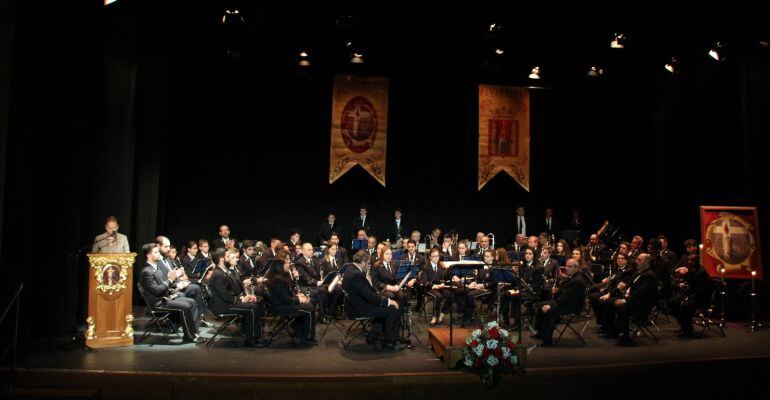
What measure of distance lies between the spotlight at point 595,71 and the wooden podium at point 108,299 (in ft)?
38.0

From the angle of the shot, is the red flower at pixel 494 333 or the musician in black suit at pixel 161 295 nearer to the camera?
the red flower at pixel 494 333

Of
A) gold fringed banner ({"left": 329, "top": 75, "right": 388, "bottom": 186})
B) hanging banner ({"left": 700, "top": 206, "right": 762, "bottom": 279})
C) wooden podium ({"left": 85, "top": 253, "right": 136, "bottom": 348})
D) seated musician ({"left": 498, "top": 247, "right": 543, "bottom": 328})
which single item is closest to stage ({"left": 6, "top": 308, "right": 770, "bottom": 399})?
wooden podium ({"left": 85, "top": 253, "right": 136, "bottom": 348})

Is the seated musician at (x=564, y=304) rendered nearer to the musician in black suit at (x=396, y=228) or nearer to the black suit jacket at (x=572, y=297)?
the black suit jacket at (x=572, y=297)

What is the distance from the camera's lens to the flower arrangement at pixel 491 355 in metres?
6.76

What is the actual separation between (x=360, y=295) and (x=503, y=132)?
30.6ft

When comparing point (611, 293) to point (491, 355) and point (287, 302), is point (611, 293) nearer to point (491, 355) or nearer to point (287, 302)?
point (491, 355)

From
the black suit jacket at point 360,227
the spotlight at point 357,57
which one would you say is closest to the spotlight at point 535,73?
the spotlight at point 357,57

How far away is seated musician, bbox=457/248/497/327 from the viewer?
1008 cm

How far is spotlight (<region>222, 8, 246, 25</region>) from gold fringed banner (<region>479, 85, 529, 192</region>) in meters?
7.14

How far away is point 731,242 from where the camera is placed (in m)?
11.2

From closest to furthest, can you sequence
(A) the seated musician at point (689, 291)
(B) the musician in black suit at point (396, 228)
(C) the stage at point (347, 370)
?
(C) the stage at point (347, 370)
(A) the seated musician at point (689, 291)
(B) the musician in black suit at point (396, 228)

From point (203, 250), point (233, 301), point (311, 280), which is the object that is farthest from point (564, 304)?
point (203, 250)

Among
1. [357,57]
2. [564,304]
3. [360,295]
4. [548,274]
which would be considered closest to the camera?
[360,295]

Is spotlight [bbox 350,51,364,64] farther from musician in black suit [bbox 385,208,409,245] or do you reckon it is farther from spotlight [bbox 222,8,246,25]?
musician in black suit [bbox 385,208,409,245]
